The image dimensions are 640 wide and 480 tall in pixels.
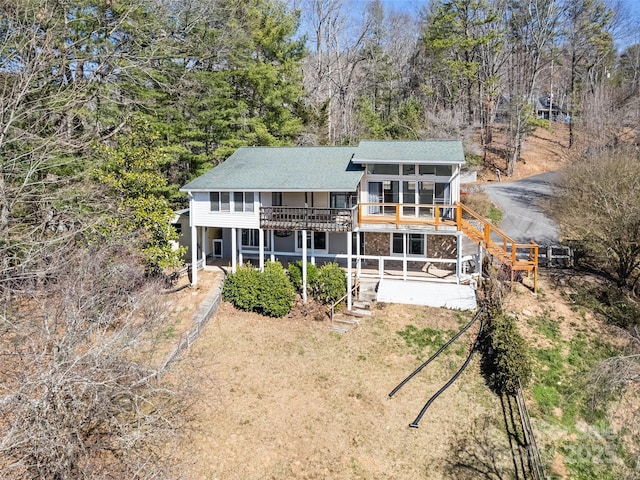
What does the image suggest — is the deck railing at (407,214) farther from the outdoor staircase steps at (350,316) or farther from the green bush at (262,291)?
the green bush at (262,291)

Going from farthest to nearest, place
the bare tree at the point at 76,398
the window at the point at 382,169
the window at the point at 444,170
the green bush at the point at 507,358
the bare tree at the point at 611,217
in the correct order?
the window at the point at 382,169 < the window at the point at 444,170 < the bare tree at the point at 611,217 < the green bush at the point at 507,358 < the bare tree at the point at 76,398

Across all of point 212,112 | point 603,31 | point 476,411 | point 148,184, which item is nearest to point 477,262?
point 476,411

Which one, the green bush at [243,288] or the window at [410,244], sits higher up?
the window at [410,244]

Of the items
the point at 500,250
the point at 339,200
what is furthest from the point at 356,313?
the point at 500,250

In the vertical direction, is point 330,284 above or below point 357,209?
below

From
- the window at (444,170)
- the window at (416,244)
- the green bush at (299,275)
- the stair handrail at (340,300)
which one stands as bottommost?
the stair handrail at (340,300)

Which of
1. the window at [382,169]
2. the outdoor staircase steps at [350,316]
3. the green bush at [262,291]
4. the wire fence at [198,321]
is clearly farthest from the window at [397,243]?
the wire fence at [198,321]

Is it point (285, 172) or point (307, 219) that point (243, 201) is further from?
point (307, 219)

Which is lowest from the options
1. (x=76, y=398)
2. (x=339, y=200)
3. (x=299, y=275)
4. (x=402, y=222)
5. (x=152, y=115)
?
(x=299, y=275)

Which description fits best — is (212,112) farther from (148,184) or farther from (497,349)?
(497,349)
